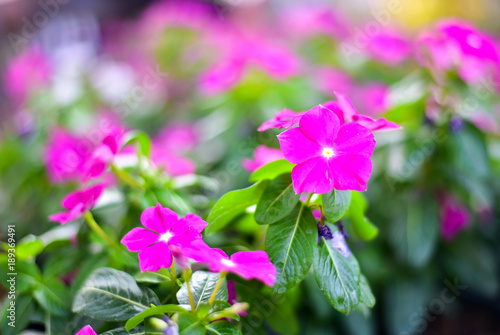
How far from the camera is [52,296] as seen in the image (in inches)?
35.4

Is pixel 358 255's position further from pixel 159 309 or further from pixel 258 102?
pixel 159 309

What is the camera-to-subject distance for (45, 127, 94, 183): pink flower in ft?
4.33

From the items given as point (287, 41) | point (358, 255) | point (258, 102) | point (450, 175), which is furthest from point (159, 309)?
point (287, 41)

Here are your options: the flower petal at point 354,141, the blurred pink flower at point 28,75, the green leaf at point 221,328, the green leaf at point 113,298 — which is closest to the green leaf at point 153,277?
the green leaf at point 113,298

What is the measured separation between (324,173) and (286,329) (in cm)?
36

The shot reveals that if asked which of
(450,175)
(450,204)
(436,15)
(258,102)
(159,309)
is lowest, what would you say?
(436,15)

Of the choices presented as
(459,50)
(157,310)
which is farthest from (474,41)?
(157,310)

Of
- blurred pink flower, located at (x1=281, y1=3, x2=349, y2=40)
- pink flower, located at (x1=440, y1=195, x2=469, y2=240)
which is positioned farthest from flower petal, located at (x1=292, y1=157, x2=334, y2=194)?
blurred pink flower, located at (x1=281, y1=3, x2=349, y2=40)

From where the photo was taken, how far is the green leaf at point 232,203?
2.44 ft

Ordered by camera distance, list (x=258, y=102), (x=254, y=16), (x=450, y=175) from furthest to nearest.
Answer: (x=254, y=16) → (x=258, y=102) → (x=450, y=175)

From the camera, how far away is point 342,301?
26.5 inches

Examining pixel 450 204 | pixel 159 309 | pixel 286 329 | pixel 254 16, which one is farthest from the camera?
pixel 254 16

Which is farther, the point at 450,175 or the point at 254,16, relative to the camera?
the point at 254,16

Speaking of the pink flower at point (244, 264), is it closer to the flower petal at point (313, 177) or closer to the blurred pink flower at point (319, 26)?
the flower petal at point (313, 177)
